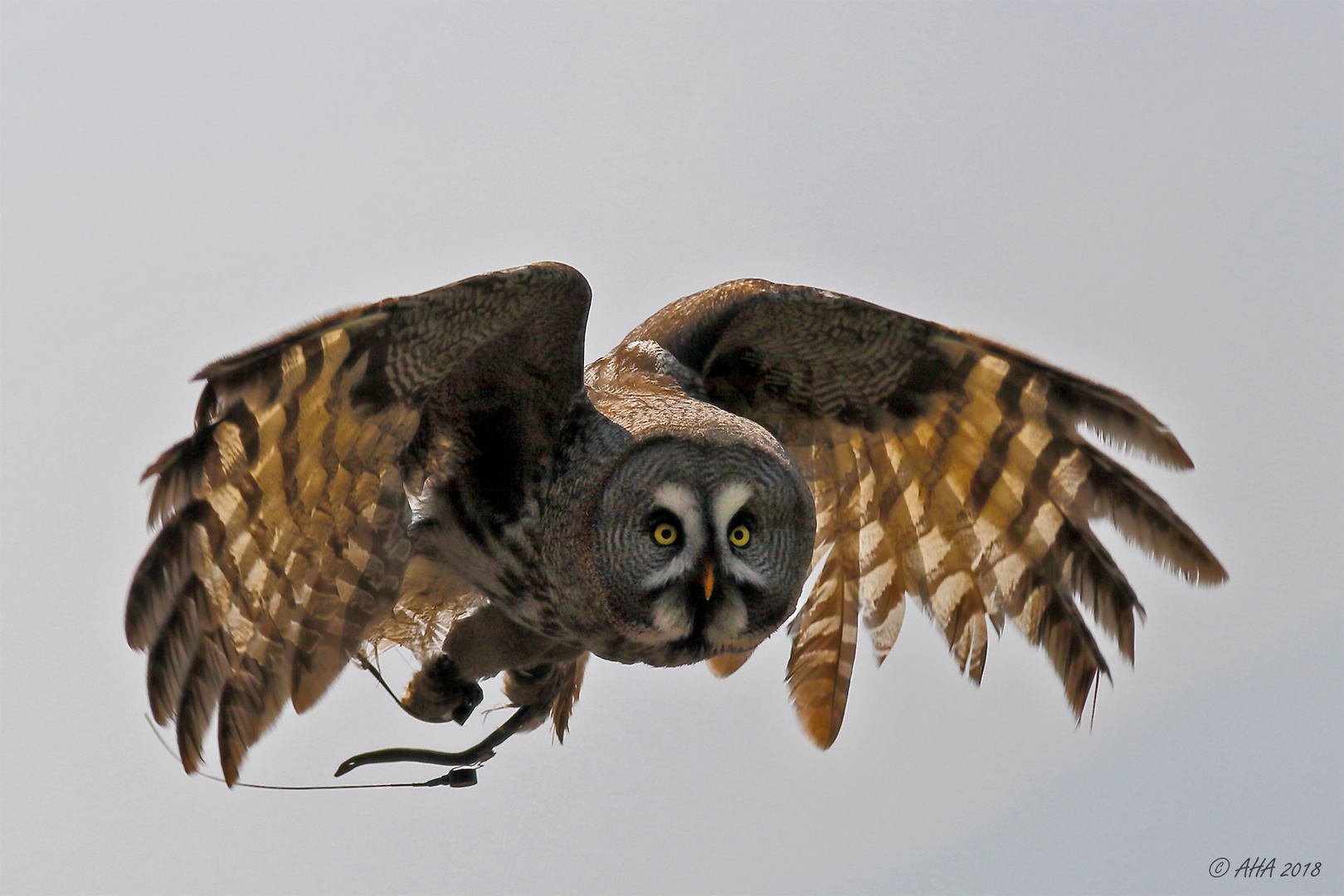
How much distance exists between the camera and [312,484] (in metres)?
4.86

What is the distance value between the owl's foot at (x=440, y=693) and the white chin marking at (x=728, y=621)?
3.92 ft

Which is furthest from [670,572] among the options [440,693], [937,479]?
[937,479]

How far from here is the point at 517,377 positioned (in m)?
5.06

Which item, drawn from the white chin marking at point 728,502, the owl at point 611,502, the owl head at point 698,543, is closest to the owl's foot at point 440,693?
the owl at point 611,502

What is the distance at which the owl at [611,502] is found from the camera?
15.6ft

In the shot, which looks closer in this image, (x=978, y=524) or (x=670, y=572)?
(x=670, y=572)

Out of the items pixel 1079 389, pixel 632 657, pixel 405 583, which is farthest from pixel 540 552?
pixel 1079 389

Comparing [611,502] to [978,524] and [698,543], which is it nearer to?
[698,543]

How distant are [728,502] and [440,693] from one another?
1466 millimetres

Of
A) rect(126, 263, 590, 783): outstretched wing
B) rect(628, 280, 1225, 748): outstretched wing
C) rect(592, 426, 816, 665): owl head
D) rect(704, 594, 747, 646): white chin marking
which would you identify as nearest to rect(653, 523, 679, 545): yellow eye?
rect(592, 426, 816, 665): owl head

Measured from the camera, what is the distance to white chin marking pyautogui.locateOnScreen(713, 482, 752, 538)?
4738mm

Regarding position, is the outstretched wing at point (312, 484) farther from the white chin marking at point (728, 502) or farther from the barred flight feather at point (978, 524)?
the barred flight feather at point (978, 524)

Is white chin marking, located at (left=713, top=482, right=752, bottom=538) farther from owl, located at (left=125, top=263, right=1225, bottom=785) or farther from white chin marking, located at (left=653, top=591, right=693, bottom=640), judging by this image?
white chin marking, located at (left=653, top=591, right=693, bottom=640)

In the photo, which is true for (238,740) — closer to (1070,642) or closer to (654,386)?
(654,386)
